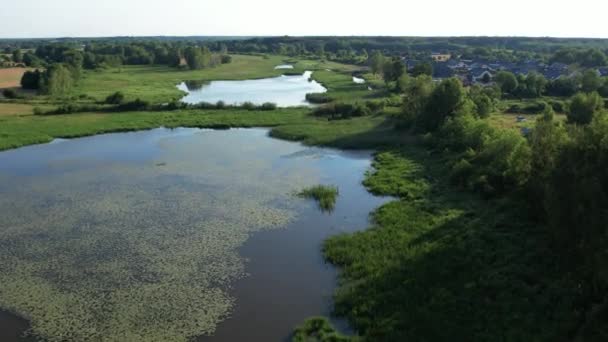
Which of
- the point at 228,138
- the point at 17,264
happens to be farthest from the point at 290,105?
the point at 17,264

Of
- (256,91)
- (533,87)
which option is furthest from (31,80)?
(533,87)

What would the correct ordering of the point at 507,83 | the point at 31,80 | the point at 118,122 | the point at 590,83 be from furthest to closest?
the point at 31,80, the point at 507,83, the point at 590,83, the point at 118,122

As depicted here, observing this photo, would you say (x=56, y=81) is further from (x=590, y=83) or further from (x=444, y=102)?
(x=590, y=83)

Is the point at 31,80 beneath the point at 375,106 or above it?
above

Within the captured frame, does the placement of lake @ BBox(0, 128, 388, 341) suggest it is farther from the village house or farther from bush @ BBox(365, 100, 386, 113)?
the village house

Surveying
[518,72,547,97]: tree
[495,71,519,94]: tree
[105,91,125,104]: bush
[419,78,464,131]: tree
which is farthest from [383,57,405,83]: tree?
[105,91,125,104]: bush

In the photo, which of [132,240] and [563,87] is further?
[563,87]
